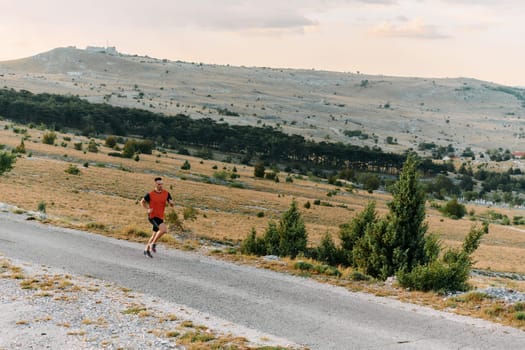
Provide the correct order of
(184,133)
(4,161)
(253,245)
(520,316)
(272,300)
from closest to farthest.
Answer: (520,316) < (272,300) < (253,245) < (4,161) < (184,133)

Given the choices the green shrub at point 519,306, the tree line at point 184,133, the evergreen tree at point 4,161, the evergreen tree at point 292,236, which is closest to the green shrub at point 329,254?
the evergreen tree at point 292,236

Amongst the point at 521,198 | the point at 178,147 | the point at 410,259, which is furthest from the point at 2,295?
the point at 521,198

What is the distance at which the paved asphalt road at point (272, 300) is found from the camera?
1235cm

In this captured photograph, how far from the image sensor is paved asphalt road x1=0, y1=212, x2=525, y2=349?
12352mm

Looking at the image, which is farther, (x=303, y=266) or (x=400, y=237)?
(x=400, y=237)

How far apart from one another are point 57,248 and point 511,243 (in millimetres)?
65060

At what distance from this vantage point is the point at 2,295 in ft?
48.0

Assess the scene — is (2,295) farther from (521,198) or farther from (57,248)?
(521,198)

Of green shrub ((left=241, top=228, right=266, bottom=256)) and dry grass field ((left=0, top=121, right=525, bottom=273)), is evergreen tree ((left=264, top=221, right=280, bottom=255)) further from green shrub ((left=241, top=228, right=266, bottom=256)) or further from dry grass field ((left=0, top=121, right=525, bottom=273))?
dry grass field ((left=0, top=121, right=525, bottom=273))

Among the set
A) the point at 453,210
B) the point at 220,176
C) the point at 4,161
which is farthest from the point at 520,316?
the point at 453,210

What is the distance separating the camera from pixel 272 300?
15.0m

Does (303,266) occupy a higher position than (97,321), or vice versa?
(303,266)

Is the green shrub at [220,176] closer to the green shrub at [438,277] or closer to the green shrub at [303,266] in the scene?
the green shrub at [303,266]

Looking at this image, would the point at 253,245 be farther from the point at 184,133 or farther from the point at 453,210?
the point at 184,133
